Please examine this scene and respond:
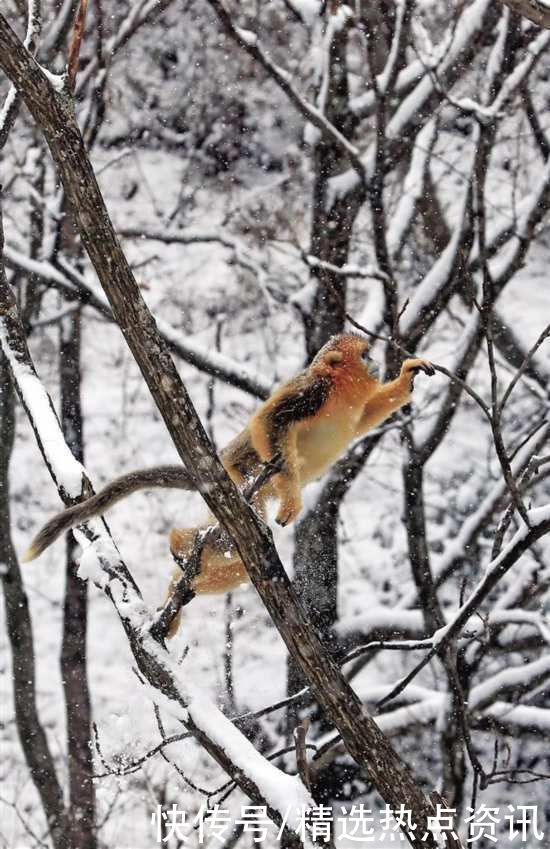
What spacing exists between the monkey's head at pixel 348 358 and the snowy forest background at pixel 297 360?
0.31 m

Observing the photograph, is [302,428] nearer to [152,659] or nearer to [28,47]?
[152,659]

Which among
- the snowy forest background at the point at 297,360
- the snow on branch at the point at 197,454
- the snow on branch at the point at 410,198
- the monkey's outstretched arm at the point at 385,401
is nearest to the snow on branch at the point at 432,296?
the snowy forest background at the point at 297,360

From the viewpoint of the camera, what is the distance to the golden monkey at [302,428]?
1.95 meters

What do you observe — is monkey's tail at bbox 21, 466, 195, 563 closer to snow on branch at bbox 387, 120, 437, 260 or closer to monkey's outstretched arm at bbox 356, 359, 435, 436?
monkey's outstretched arm at bbox 356, 359, 435, 436

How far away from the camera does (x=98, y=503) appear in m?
1.64

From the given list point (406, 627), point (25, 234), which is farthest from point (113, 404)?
point (406, 627)

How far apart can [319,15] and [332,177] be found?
31.5 inches

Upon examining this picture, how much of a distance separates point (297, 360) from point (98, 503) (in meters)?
5.12

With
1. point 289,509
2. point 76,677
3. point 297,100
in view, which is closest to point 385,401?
point 289,509

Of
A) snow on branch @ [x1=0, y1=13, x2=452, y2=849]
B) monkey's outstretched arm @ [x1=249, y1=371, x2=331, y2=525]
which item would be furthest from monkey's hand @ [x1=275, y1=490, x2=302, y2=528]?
snow on branch @ [x1=0, y1=13, x2=452, y2=849]

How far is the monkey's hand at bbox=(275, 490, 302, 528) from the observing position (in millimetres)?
1886

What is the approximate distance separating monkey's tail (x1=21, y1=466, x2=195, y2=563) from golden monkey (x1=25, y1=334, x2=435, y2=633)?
22 cm

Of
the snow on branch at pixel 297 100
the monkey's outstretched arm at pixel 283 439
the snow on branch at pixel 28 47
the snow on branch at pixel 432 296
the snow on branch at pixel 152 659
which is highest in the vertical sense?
the snow on branch at pixel 297 100

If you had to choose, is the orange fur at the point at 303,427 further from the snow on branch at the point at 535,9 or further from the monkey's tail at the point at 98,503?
the snow on branch at the point at 535,9
